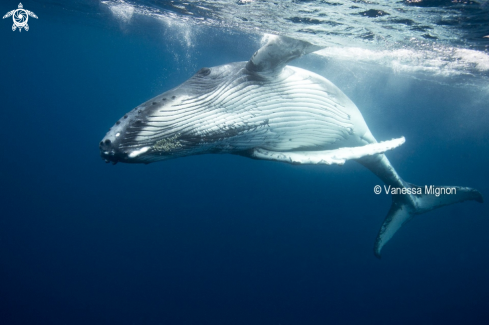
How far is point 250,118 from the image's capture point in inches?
143

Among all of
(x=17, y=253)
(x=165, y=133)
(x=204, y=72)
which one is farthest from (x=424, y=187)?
(x=17, y=253)

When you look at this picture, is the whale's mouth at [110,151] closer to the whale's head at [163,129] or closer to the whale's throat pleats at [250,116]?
the whale's head at [163,129]

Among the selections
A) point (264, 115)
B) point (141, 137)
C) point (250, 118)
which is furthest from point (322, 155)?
point (141, 137)

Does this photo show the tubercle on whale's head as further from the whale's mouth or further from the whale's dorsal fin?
the whale's dorsal fin

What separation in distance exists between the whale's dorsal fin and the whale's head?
2.13 ft

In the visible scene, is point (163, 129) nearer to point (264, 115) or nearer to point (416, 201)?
point (264, 115)

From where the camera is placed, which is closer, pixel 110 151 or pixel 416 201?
pixel 110 151

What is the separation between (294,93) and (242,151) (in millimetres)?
1220

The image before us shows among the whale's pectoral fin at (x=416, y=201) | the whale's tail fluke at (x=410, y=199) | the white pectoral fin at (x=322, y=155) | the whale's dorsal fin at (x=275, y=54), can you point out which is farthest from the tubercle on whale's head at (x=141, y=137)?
the whale's pectoral fin at (x=416, y=201)

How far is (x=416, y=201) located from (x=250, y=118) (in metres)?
7.58

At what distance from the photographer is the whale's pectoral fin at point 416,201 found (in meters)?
8.35

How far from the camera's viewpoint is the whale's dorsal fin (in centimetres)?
351

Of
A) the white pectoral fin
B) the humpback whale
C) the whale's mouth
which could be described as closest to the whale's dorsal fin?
the humpback whale

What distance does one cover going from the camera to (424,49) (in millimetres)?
11930
